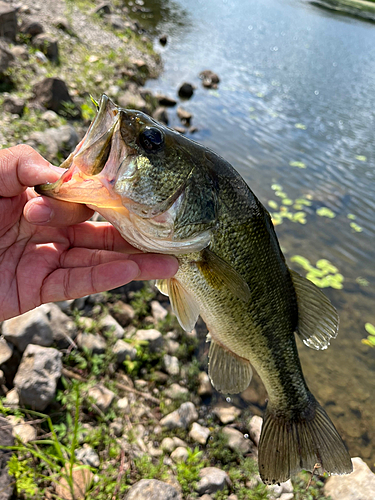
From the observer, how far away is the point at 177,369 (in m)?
4.30

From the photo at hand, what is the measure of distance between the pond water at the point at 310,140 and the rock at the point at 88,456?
3.54m

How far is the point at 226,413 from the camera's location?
4.26 m

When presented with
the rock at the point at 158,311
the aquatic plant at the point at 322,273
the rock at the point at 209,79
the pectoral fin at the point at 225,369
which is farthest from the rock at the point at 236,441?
the rock at the point at 209,79

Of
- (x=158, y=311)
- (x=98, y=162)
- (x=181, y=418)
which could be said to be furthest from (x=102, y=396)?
(x=98, y=162)

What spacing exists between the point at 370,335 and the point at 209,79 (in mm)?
13200

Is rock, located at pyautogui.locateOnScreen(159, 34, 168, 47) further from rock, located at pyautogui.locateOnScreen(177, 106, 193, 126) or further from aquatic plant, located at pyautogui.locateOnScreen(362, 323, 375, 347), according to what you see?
aquatic plant, located at pyautogui.locateOnScreen(362, 323, 375, 347)

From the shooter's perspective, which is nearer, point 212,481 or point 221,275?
point 221,275

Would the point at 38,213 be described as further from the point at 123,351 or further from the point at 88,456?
the point at 123,351

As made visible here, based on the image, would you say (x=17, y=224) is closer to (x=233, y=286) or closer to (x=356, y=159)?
(x=233, y=286)

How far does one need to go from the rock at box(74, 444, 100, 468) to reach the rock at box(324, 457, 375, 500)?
2.54 meters

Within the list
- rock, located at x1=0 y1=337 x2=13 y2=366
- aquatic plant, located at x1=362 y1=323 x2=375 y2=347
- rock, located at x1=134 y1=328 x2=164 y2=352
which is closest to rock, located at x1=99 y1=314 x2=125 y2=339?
rock, located at x1=134 y1=328 x2=164 y2=352

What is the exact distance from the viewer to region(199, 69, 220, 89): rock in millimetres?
15009

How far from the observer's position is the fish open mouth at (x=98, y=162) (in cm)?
175

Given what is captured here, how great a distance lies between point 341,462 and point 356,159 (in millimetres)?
11214
